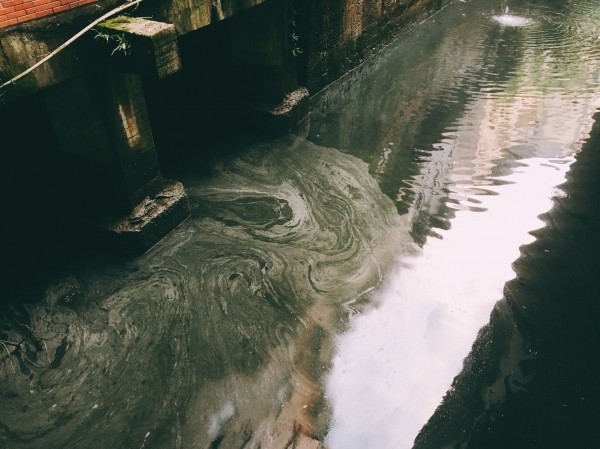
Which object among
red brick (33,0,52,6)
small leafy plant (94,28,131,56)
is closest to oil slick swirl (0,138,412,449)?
small leafy plant (94,28,131,56)

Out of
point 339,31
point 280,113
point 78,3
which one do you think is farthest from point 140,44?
point 339,31

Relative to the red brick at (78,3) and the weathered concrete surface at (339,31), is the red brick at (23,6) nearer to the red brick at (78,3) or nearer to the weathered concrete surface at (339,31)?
the red brick at (78,3)

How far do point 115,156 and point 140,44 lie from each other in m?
1.30

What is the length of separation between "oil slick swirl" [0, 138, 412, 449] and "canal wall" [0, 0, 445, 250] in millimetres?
678

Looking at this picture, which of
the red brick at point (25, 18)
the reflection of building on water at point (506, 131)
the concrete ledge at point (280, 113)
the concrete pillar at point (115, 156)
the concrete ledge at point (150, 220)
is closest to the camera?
the red brick at point (25, 18)

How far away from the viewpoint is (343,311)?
15.9 feet

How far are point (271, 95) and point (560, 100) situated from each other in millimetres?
5239

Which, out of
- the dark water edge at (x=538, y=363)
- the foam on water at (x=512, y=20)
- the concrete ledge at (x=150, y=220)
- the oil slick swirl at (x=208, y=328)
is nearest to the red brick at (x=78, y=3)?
the concrete ledge at (x=150, y=220)

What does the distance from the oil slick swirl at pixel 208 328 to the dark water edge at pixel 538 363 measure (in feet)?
3.87

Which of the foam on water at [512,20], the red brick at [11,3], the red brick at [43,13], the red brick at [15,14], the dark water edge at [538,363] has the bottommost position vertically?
the dark water edge at [538,363]

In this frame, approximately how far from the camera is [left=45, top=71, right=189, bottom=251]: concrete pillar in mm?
4609

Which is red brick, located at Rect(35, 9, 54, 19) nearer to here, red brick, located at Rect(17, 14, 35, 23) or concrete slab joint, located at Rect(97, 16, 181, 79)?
red brick, located at Rect(17, 14, 35, 23)

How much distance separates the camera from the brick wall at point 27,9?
3650mm

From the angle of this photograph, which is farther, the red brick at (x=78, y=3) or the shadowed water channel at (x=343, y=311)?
the red brick at (x=78, y=3)
